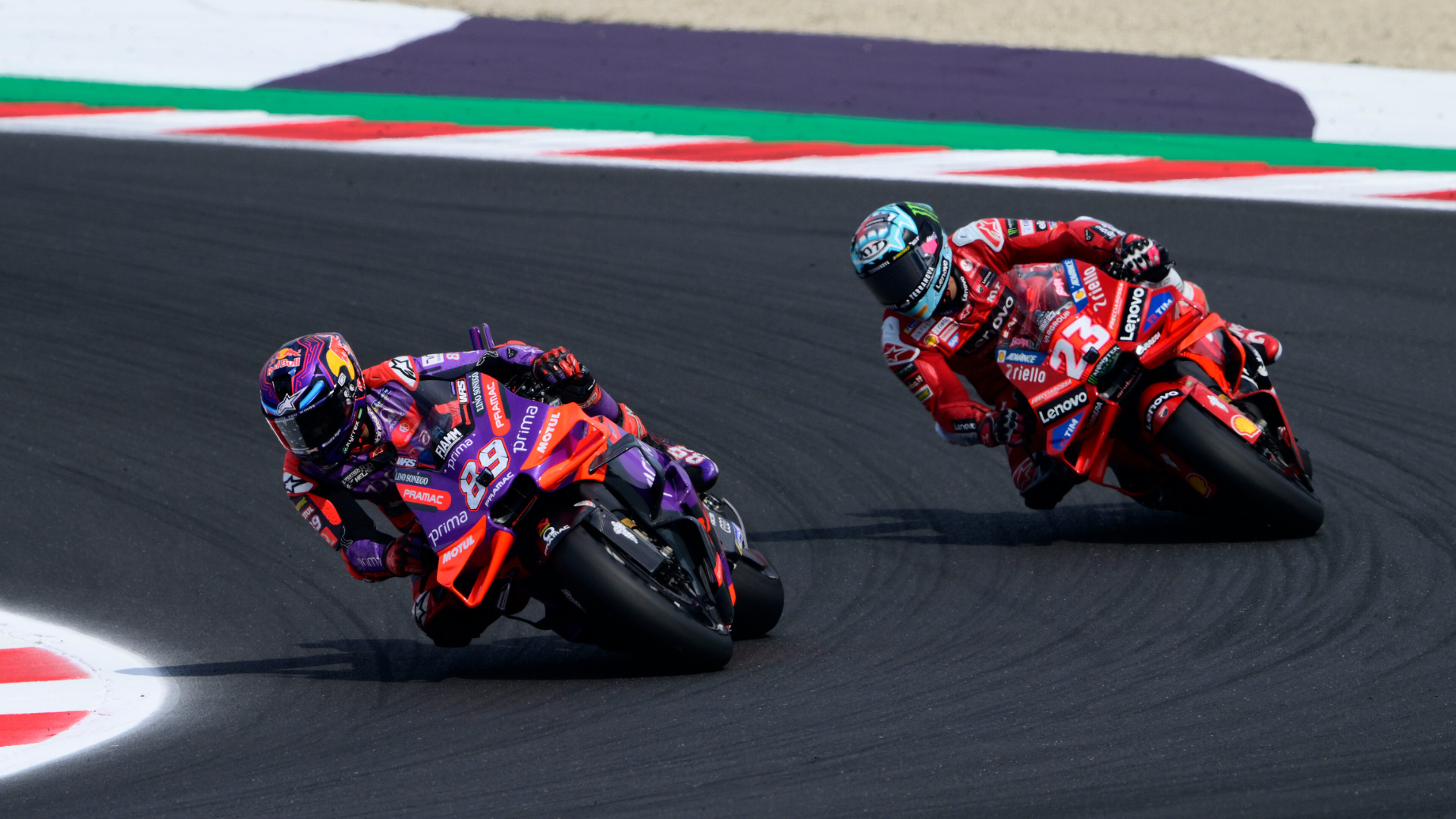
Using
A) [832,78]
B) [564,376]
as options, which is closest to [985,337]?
[564,376]

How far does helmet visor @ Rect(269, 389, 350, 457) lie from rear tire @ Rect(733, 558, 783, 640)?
156 cm

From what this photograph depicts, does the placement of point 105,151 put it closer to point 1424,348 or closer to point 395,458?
point 395,458

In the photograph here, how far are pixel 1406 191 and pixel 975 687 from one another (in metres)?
7.81

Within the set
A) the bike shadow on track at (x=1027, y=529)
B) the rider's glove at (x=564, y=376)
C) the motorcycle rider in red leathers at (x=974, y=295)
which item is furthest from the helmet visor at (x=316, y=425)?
the bike shadow on track at (x=1027, y=529)

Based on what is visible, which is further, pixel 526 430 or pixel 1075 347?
pixel 1075 347

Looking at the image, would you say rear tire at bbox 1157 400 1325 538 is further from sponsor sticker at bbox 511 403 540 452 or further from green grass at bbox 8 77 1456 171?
green grass at bbox 8 77 1456 171

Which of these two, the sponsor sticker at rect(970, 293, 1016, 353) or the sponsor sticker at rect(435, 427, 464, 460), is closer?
the sponsor sticker at rect(435, 427, 464, 460)

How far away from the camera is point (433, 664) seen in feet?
21.5

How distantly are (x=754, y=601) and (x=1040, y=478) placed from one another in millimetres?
1779

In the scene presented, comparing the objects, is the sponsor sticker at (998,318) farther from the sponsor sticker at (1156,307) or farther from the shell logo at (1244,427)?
the shell logo at (1244,427)

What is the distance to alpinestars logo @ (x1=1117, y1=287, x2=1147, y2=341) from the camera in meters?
7.05

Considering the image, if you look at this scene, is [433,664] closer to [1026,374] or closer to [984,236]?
[1026,374]

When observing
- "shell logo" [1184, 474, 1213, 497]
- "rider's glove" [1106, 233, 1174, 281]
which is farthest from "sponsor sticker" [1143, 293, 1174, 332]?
"shell logo" [1184, 474, 1213, 497]

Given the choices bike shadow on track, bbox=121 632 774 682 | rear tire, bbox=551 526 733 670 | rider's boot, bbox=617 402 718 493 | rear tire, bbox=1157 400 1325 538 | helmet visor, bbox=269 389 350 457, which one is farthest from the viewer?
rear tire, bbox=1157 400 1325 538
